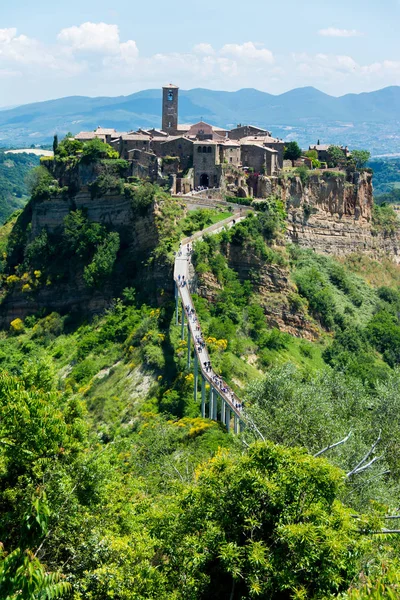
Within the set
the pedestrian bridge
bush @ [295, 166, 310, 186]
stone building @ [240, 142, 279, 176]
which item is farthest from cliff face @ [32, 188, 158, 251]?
bush @ [295, 166, 310, 186]

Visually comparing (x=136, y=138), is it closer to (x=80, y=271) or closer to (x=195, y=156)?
(x=195, y=156)

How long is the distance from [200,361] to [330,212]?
3398 cm

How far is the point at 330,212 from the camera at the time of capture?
226 feet

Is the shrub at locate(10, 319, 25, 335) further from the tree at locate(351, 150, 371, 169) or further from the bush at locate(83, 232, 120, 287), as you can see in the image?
the tree at locate(351, 150, 371, 169)

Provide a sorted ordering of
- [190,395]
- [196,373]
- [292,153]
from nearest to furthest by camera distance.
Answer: [196,373] → [190,395] → [292,153]

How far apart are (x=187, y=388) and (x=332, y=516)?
76.5 ft

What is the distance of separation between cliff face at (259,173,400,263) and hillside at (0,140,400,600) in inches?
8.4

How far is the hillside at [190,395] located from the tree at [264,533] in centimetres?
5

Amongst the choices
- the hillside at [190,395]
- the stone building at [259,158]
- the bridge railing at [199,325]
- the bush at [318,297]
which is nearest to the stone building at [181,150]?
the hillside at [190,395]

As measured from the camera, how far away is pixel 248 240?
2137 inches

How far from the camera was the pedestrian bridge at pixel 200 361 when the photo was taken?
35531 millimetres

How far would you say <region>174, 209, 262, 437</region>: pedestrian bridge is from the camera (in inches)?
1399

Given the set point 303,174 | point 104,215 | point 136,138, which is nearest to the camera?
point 104,215

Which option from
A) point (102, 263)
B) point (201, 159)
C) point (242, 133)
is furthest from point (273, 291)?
point (242, 133)
